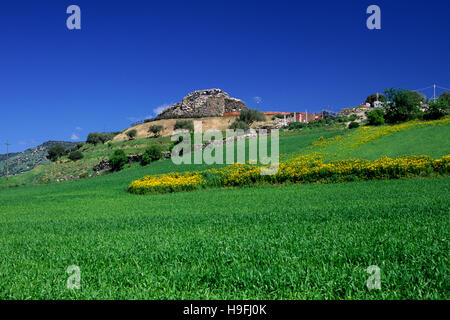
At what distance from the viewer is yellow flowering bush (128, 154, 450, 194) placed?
22719mm

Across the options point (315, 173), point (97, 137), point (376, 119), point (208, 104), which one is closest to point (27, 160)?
point (97, 137)

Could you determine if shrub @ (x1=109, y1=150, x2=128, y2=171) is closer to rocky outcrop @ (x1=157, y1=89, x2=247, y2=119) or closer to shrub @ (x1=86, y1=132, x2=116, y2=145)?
shrub @ (x1=86, y1=132, x2=116, y2=145)

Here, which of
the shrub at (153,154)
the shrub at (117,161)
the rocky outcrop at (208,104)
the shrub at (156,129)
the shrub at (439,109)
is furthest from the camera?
the rocky outcrop at (208,104)

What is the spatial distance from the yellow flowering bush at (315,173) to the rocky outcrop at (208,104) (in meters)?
141

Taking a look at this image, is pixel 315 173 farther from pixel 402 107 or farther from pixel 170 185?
pixel 402 107

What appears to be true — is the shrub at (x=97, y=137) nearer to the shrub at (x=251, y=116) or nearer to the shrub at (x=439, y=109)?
the shrub at (x=251, y=116)

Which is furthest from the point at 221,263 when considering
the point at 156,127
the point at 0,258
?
the point at 156,127

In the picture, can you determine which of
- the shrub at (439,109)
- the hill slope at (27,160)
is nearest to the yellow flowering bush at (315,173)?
the shrub at (439,109)

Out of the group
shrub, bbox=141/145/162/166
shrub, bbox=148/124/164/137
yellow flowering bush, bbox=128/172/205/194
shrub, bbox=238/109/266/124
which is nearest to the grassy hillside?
yellow flowering bush, bbox=128/172/205/194

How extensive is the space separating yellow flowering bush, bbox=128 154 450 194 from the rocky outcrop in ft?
464

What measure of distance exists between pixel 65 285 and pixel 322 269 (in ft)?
12.2

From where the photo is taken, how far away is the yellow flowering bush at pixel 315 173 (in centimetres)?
2272

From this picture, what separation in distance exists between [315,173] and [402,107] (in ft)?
130
